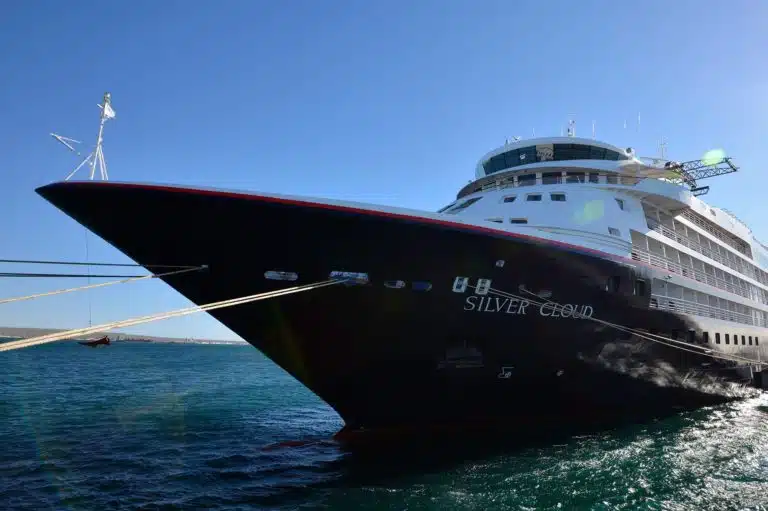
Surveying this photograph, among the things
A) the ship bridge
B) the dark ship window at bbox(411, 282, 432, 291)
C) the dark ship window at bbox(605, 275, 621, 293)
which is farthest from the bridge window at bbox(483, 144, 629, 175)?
the dark ship window at bbox(411, 282, 432, 291)

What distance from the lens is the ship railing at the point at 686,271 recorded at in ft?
49.4

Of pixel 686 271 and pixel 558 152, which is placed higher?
pixel 558 152

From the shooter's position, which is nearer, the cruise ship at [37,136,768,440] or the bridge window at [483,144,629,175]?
the cruise ship at [37,136,768,440]

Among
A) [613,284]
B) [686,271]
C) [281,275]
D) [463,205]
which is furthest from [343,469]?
[686,271]

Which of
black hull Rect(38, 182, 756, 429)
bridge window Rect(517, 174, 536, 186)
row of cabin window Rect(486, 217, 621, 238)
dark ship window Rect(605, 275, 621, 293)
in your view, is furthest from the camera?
bridge window Rect(517, 174, 536, 186)

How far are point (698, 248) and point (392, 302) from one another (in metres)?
17.0

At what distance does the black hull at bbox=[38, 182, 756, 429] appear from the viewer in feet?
28.1

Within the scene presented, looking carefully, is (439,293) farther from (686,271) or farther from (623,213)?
(686,271)

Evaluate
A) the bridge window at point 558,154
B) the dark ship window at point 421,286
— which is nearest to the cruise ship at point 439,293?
the dark ship window at point 421,286

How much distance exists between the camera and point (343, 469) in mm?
10094

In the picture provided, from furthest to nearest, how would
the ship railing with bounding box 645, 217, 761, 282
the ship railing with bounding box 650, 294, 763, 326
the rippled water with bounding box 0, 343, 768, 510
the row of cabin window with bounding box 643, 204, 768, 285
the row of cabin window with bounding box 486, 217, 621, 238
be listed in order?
the row of cabin window with bounding box 643, 204, 768, 285 → the ship railing with bounding box 645, 217, 761, 282 → the ship railing with bounding box 650, 294, 763, 326 → the row of cabin window with bounding box 486, 217, 621, 238 → the rippled water with bounding box 0, 343, 768, 510

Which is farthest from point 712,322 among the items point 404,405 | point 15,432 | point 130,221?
point 15,432

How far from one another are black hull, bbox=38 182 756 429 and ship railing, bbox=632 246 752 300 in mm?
2441

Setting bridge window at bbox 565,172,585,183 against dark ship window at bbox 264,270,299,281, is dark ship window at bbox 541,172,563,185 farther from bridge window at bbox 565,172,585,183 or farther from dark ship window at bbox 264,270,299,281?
dark ship window at bbox 264,270,299,281
